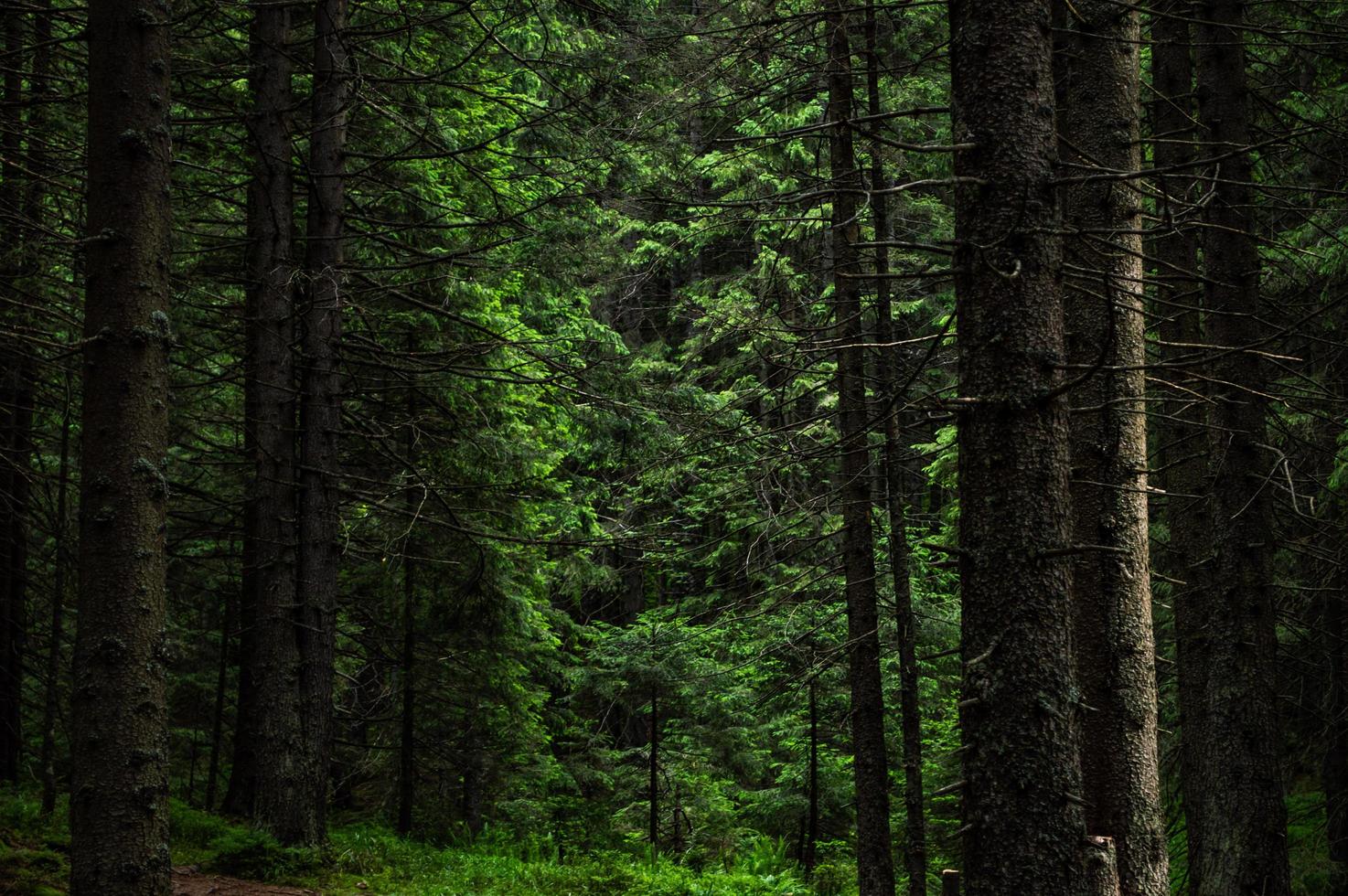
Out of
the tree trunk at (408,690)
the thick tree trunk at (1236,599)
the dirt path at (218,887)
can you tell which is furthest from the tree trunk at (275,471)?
the thick tree trunk at (1236,599)

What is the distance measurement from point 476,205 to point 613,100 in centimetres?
447

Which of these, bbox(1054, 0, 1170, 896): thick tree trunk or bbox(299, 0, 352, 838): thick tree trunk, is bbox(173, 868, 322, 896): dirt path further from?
bbox(1054, 0, 1170, 896): thick tree trunk

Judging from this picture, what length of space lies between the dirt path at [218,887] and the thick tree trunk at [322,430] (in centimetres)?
131

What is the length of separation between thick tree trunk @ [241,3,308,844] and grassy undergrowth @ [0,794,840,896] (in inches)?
20.4

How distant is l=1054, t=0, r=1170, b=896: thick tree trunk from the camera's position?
520 cm

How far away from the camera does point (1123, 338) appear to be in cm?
558

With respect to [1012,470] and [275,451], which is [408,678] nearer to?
[275,451]

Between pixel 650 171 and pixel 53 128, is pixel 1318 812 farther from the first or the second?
pixel 53 128

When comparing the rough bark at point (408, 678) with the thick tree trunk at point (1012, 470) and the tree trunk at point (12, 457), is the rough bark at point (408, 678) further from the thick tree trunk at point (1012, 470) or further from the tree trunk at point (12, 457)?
the thick tree trunk at point (1012, 470)

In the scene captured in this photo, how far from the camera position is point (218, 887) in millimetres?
8156

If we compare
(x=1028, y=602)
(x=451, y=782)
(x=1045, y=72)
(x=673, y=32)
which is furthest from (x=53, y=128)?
(x=451, y=782)

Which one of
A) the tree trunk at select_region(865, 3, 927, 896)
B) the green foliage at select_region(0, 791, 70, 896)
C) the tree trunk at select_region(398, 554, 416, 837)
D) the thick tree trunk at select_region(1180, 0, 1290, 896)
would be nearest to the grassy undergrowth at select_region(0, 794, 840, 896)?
the green foliage at select_region(0, 791, 70, 896)

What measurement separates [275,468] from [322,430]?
2.21ft

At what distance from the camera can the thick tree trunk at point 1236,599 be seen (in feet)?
29.1
